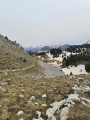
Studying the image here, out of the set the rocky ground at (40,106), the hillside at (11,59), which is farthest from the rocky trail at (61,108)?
the hillside at (11,59)

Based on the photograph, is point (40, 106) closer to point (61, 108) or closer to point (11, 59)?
point (61, 108)

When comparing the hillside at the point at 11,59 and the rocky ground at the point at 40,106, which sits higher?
the hillside at the point at 11,59

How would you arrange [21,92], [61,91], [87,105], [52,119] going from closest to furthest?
[52,119]
[87,105]
[21,92]
[61,91]

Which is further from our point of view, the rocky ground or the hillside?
the hillside

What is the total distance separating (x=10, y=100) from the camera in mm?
12188

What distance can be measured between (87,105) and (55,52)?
186 metres

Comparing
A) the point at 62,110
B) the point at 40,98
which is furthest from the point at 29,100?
the point at 62,110

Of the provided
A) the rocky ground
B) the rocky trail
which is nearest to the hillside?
the rocky ground

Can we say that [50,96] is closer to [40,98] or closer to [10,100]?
[40,98]

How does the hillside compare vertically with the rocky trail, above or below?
→ above

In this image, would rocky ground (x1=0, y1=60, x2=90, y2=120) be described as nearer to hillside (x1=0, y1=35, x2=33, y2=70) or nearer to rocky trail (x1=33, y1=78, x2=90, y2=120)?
rocky trail (x1=33, y1=78, x2=90, y2=120)

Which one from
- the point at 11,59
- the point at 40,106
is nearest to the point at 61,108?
the point at 40,106

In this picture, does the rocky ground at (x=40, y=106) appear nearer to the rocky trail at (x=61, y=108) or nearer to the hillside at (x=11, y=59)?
the rocky trail at (x=61, y=108)

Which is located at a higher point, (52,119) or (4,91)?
(4,91)
